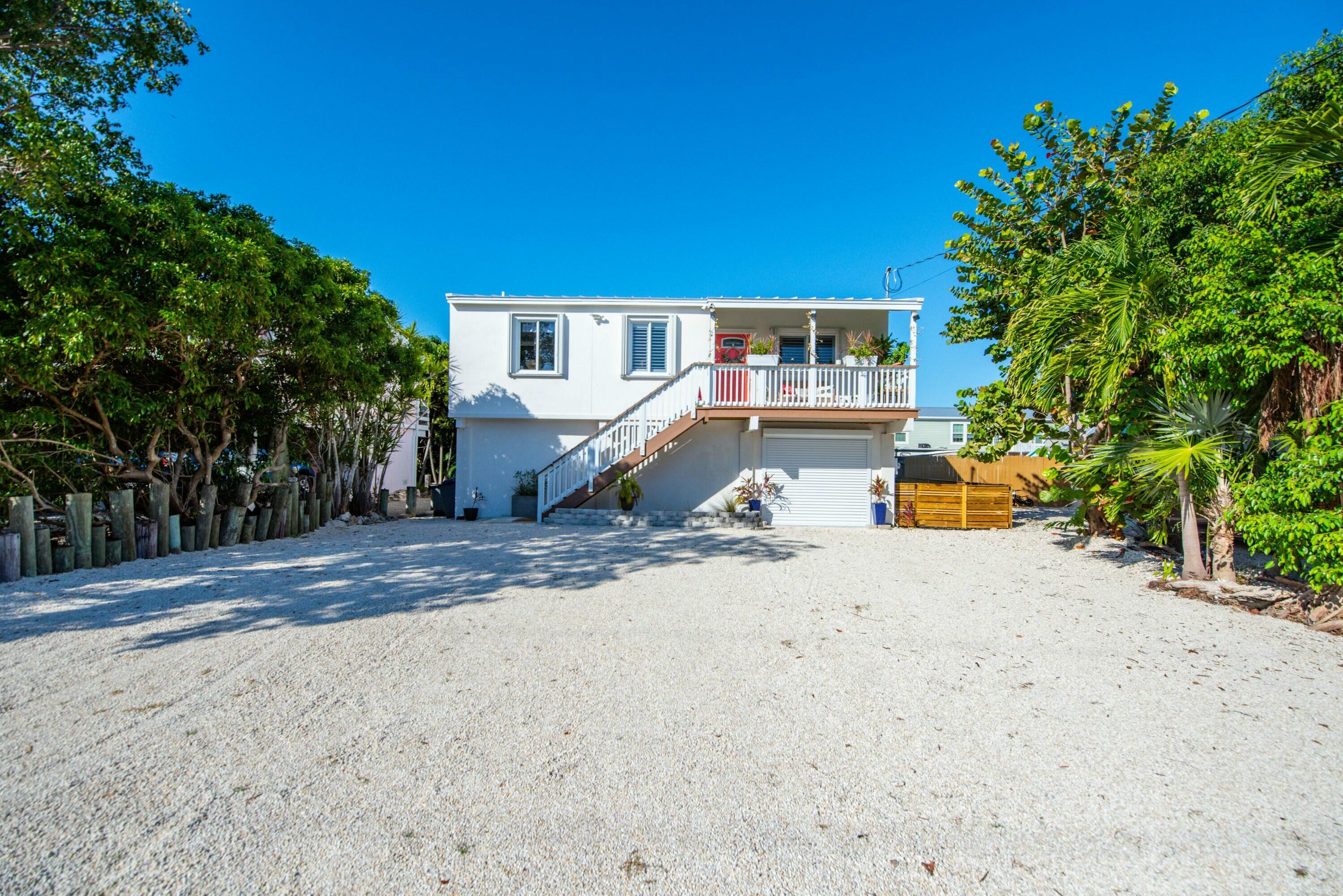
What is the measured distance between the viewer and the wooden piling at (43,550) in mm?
6613

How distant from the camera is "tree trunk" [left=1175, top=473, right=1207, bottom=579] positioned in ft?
22.3

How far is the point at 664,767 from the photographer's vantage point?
2846 mm

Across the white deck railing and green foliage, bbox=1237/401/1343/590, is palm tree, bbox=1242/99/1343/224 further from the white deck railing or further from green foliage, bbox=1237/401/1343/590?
the white deck railing

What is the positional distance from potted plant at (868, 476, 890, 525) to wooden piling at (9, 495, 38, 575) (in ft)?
42.9

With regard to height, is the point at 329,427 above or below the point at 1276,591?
above

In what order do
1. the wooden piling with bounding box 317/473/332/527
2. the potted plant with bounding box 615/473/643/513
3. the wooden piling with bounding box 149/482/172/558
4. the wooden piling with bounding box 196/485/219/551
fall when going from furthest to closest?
the potted plant with bounding box 615/473/643/513 < the wooden piling with bounding box 317/473/332/527 < the wooden piling with bounding box 196/485/219/551 < the wooden piling with bounding box 149/482/172/558

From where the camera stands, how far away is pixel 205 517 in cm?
868

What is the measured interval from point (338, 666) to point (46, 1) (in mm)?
10399

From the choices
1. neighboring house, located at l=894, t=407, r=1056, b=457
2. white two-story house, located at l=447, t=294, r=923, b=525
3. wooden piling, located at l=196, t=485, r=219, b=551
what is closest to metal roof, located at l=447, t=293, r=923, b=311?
white two-story house, located at l=447, t=294, r=923, b=525

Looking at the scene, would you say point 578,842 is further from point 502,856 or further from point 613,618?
point 613,618

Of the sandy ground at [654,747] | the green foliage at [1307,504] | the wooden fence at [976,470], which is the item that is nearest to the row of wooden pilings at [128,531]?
the sandy ground at [654,747]

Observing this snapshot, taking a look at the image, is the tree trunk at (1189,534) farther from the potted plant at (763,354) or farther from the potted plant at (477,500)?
the potted plant at (477,500)

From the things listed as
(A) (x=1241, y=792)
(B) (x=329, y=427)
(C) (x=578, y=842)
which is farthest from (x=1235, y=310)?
(B) (x=329, y=427)

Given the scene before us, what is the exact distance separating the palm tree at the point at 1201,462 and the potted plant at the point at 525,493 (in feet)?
36.2
